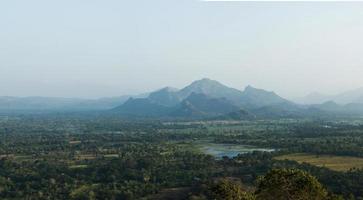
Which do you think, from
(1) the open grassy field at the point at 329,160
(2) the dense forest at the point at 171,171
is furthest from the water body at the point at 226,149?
(1) the open grassy field at the point at 329,160

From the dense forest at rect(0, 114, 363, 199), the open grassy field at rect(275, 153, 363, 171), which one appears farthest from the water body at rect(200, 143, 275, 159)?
the open grassy field at rect(275, 153, 363, 171)

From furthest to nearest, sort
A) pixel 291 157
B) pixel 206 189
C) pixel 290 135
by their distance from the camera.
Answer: pixel 290 135
pixel 291 157
pixel 206 189

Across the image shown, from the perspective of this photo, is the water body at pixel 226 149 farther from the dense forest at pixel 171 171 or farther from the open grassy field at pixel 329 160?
the open grassy field at pixel 329 160

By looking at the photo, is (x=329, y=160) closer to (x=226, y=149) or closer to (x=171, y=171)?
(x=171, y=171)

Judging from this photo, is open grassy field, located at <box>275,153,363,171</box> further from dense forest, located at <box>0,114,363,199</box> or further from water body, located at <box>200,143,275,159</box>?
water body, located at <box>200,143,275,159</box>

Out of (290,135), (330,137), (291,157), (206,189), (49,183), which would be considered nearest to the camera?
(206,189)

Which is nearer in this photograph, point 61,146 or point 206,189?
point 206,189

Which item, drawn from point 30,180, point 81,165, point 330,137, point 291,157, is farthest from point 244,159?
point 330,137

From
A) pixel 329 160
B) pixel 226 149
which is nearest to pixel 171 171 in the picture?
pixel 329 160

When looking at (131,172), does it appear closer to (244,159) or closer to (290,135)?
(244,159)
